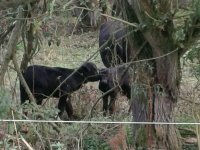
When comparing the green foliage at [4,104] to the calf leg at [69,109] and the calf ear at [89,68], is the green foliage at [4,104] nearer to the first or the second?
the calf leg at [69,109]

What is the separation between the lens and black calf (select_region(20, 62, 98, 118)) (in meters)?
8.43

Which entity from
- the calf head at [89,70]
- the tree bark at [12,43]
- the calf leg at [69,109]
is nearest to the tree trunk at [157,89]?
the tree bark at [12,43]

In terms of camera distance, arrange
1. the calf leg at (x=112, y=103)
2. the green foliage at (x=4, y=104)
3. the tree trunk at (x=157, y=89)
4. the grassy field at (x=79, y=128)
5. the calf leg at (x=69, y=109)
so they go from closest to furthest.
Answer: the green foliage at (x=4, y=104) → the grassy field at (x=79, y=128) → the tree trunk at (x=157, y=89) → the calf leg at (x=112, y=103) → the calf leg at (x=69, y=109)

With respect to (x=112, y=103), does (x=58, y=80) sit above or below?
above

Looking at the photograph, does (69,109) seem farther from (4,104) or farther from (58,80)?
(4,104)

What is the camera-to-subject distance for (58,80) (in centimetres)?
884

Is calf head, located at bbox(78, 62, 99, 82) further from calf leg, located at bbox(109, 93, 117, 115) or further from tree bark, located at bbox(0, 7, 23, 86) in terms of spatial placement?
tree bark, located at bbox(0, 7, 23, 86)

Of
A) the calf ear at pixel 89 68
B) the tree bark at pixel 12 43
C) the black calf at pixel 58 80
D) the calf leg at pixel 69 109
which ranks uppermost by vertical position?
the tree bark at pixel 12 43

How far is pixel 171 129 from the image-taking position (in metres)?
5.94

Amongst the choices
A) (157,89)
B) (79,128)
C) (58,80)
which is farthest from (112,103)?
(157,89)

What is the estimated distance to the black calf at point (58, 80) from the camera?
8.43 metres

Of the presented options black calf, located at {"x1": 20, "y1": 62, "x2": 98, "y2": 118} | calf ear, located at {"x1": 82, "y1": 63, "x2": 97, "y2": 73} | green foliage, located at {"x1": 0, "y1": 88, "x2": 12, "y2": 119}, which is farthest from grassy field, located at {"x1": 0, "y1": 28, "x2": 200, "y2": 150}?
calf ear, located at {"x1": 82, "y1": 63, "x2": 97, "y2": 73}

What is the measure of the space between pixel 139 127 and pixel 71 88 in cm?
285

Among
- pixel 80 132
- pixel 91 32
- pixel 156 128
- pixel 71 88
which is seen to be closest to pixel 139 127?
pixel 156 128
